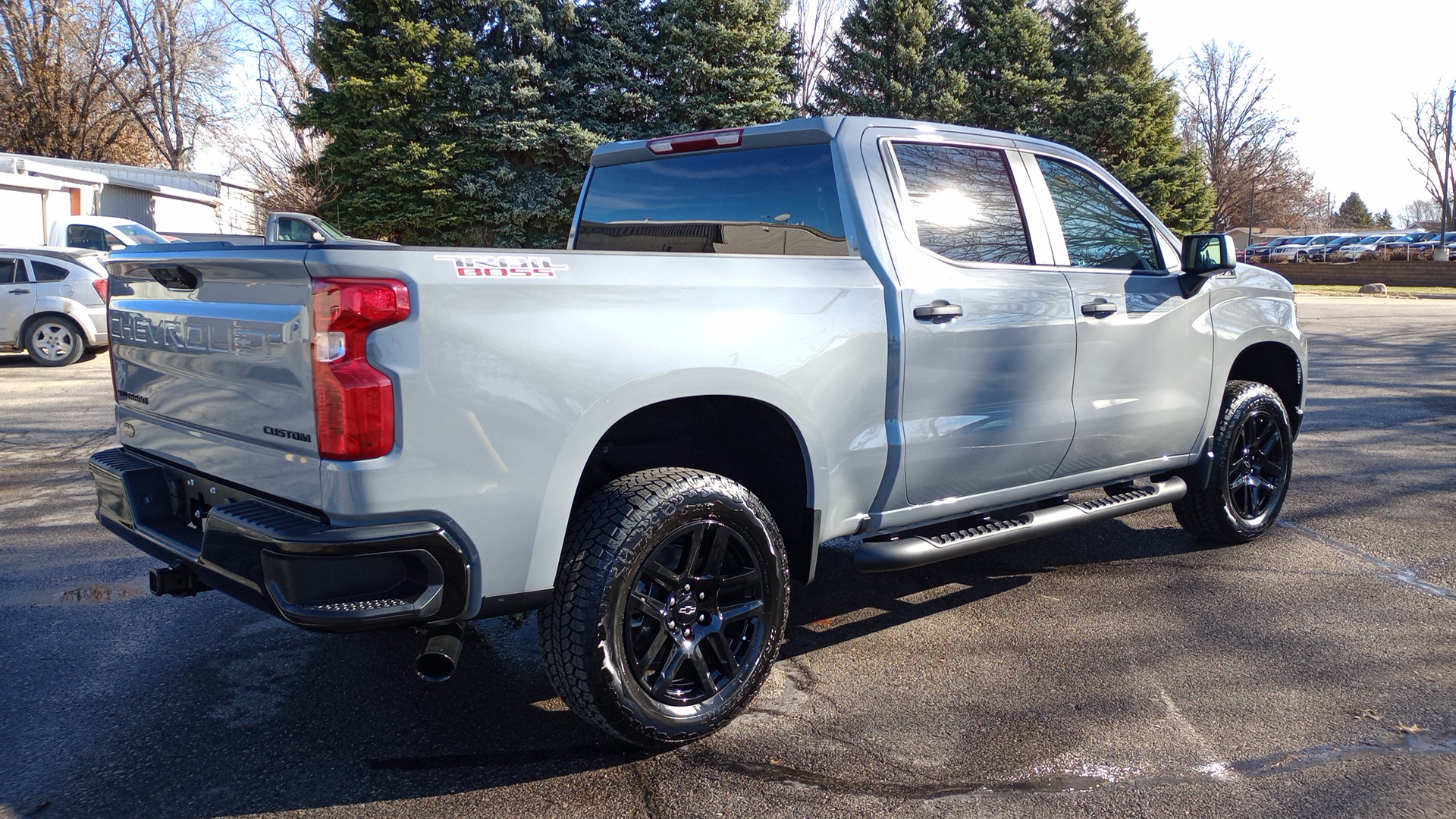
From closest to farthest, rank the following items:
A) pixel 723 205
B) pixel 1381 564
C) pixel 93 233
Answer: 1. pixel 723 205
2. pixel 1381 564
3. pixel 93 233

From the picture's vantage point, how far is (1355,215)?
113062 millimetres

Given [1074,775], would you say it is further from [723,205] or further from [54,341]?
[54,341]

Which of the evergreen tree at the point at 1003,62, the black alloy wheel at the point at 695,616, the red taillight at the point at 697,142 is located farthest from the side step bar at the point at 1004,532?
the evergreen tree at the point at 1003,62

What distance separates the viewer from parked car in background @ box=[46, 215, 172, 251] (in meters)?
20.0

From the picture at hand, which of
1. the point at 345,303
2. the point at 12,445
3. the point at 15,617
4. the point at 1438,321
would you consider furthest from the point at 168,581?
the point at 1438,321

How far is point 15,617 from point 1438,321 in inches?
940

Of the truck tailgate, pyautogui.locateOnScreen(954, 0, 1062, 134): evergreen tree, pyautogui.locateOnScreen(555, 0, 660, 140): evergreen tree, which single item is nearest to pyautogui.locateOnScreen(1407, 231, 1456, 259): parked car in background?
pyautogui.locateOnScreen(954, 0, 1062, 134): evergreen tree

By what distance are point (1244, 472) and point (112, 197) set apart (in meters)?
32.7

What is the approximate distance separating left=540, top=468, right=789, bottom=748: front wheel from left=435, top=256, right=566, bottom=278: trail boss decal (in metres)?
0.68

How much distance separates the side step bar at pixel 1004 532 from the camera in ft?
12.0

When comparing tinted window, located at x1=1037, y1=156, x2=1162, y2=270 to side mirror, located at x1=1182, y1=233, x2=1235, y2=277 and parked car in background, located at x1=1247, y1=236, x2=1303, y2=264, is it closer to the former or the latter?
side mirror, located at x1=1182, y1=233, x2=1235, y2=277

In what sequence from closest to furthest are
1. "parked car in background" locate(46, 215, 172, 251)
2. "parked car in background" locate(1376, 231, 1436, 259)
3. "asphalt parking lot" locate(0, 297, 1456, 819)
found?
"asphalt parking lot" locate(0, 297, 1456, 819) < "parked car in background" locate(46, 215, 172, 251) < "parked car in background" locate(1376, 231, 1436, 259)

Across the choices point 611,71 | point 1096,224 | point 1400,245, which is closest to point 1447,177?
point 1400,245

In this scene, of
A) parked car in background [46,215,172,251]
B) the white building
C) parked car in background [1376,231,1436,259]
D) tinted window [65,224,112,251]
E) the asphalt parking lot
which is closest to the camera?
the asphalt parking lot
